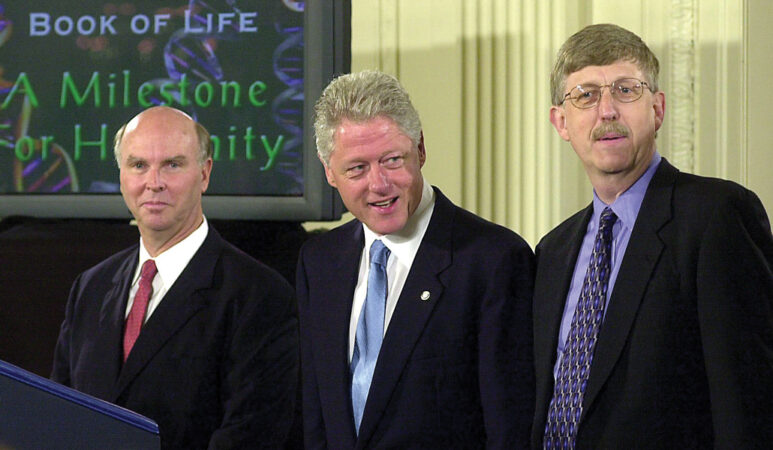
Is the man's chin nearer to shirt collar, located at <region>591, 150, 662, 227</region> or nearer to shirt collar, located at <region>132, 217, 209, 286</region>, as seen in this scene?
shirt collar, located at <region>591, 150, 662, 227</region>

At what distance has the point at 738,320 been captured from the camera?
1678 mm

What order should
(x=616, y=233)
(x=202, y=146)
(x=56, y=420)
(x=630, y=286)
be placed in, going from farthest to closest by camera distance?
(x=202, y=146), (x=616, y=233), (x=630, y=286), (x=56, y=420)

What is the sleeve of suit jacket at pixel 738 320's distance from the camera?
1663 mm

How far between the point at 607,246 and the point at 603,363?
0.22 m

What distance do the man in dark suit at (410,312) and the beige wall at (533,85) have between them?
79 centimetres

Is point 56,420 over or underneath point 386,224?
underneath

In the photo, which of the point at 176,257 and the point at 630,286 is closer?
the point at 630,286

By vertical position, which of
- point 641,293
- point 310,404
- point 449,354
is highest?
point 641,293

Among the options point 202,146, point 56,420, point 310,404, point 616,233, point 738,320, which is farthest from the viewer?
point 202,146

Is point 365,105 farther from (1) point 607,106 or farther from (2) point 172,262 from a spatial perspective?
(2) point 172,262

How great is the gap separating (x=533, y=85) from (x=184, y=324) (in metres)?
1.06

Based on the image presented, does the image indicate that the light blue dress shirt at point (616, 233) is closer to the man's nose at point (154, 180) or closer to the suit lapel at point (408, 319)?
the suit lapel at point (408, 319)

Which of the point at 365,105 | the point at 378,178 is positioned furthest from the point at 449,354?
the point at 365,105

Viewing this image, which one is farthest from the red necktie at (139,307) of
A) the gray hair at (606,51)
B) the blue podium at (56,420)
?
the blue podium at (56,420)
